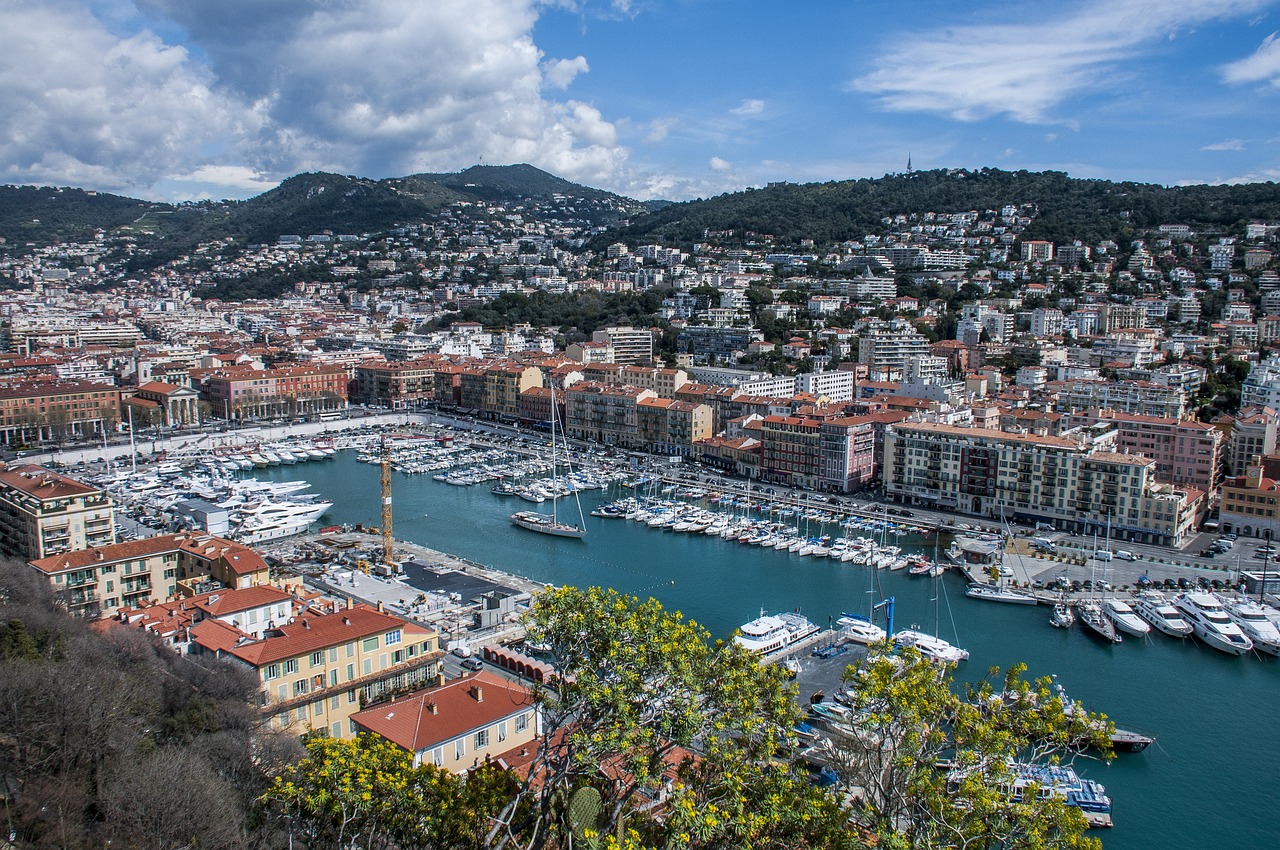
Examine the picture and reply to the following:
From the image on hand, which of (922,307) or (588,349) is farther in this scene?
(922,307)

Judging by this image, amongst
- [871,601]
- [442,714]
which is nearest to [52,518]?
[442,714]

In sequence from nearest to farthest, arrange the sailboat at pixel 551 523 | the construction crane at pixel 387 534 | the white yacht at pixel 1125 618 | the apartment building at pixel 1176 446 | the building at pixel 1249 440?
the white yacht at pixel 1125 618, the construction crane at pixel 387 534, the sailboat at pixel 551 523, the apartment building at pixel 1176 446, the building at pixel 1249 440

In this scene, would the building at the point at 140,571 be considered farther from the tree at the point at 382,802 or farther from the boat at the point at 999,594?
the boat at the point at 999,594

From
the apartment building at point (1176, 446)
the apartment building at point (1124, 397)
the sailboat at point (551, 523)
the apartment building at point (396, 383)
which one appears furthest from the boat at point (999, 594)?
the apartment building at point (396, 383)

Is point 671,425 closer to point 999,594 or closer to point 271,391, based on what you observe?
point 999,594

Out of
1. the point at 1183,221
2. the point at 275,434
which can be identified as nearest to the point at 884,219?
the point at 1183,221

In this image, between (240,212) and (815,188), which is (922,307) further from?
(240,212)

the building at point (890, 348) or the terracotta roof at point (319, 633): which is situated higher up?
the building at point (890, 348)
